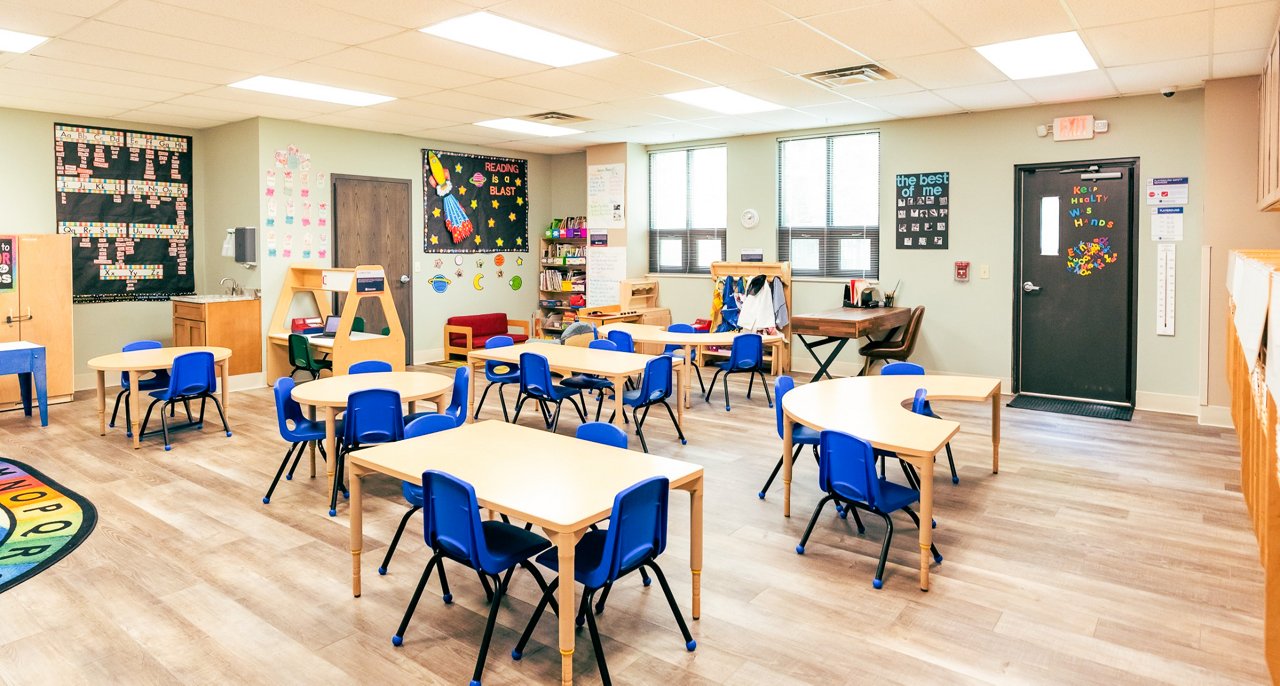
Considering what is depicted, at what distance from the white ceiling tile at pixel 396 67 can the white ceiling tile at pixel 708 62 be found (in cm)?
155

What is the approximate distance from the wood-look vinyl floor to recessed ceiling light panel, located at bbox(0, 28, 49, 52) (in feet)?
9.30

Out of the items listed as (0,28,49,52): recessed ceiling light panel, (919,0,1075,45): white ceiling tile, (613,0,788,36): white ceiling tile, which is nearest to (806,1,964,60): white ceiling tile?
(919,0,1075,45): white ceiling tile

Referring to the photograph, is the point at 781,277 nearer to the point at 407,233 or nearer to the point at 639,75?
the point at 639,75

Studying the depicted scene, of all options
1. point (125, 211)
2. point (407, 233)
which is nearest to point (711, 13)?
point (407, 233)

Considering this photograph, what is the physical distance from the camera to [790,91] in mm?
7195

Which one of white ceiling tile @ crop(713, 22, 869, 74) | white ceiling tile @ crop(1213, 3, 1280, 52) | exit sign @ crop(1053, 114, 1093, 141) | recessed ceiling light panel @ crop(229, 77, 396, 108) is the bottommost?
exit sign @ crop(1053, 114, 1093, 141)

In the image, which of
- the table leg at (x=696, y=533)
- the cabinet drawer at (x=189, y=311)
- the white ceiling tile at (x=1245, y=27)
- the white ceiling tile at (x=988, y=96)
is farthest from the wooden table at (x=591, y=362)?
the white ceiling tile at (x=1245, y=27)

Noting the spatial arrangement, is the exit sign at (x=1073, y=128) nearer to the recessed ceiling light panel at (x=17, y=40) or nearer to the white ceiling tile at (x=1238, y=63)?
the white ceiling tile at (x=1238, y=63)

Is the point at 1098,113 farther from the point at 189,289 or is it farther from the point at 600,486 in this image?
the point at 189,289

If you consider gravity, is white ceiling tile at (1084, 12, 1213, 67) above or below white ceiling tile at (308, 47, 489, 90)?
below

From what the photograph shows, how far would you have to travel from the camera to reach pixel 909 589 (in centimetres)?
371

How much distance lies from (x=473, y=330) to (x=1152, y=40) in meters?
7.70

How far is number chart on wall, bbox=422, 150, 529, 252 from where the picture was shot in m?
10.4

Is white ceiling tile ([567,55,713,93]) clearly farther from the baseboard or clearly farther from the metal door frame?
the baseboard
